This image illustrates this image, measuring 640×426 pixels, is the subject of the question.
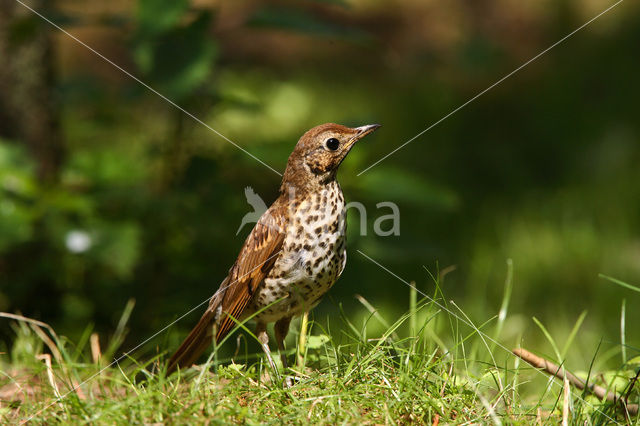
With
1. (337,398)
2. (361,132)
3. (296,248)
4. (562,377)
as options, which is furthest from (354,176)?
(337,398)

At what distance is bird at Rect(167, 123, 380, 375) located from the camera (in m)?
2.98

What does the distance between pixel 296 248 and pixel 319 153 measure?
373 mm

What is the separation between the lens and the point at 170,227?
175 inches

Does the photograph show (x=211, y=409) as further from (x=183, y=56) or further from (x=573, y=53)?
(x=573, y=53)

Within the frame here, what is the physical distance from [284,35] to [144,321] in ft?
22.6

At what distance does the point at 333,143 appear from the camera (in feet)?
10.1

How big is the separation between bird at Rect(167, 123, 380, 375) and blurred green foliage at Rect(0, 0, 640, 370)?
0.85m

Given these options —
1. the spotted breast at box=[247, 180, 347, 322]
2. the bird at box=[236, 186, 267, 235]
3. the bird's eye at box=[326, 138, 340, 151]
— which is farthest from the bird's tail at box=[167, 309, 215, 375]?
the bird at box=[236, 186, 267, 235]

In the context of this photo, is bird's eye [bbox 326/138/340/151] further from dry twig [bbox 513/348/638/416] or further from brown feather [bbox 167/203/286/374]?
dry twig [bbox 513/348/638/416]

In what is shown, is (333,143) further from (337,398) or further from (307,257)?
(337,398)

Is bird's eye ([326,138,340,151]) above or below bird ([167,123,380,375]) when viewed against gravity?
above

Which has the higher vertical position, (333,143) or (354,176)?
(333,143)

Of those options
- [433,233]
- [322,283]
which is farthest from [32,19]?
[433,233]

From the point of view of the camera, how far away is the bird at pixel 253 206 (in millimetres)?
4238
